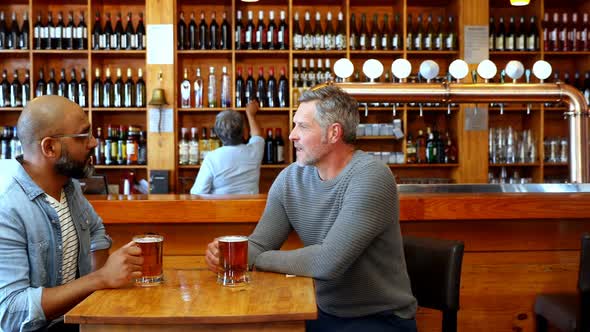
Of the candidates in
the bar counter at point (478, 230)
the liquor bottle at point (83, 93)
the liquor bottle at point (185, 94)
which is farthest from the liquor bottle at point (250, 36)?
the bar counter at point (478, 230)

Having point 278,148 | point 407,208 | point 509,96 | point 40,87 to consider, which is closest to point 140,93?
point 40,87

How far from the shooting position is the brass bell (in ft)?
16.5

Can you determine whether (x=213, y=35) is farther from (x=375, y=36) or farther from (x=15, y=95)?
(x=15, y=95)

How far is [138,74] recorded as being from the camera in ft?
18.1

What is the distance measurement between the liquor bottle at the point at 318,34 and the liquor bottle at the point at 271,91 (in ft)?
1.36

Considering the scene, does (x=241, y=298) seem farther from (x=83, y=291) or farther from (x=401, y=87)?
(x=401, y=87)

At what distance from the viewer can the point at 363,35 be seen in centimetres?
537

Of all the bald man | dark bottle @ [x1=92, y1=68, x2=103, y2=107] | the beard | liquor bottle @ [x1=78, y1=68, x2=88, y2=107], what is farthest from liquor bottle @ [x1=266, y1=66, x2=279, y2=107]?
the beard

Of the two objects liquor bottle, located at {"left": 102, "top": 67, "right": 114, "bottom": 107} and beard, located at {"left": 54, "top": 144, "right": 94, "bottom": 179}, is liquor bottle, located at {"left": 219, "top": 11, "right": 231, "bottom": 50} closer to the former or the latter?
liquor bottle, located at {"left": 102, "top": 67, "right": 114, "bottom": 107}

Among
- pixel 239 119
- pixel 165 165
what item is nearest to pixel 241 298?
pixel 239 119

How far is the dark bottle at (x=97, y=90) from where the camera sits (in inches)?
210

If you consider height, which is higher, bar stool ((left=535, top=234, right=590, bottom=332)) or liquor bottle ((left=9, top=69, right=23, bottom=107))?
liquor bottle ((left=9, top=69, right=23, bottom=107))

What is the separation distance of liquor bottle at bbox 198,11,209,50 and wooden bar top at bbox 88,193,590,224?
276 cm

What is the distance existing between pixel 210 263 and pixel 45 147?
53cm
